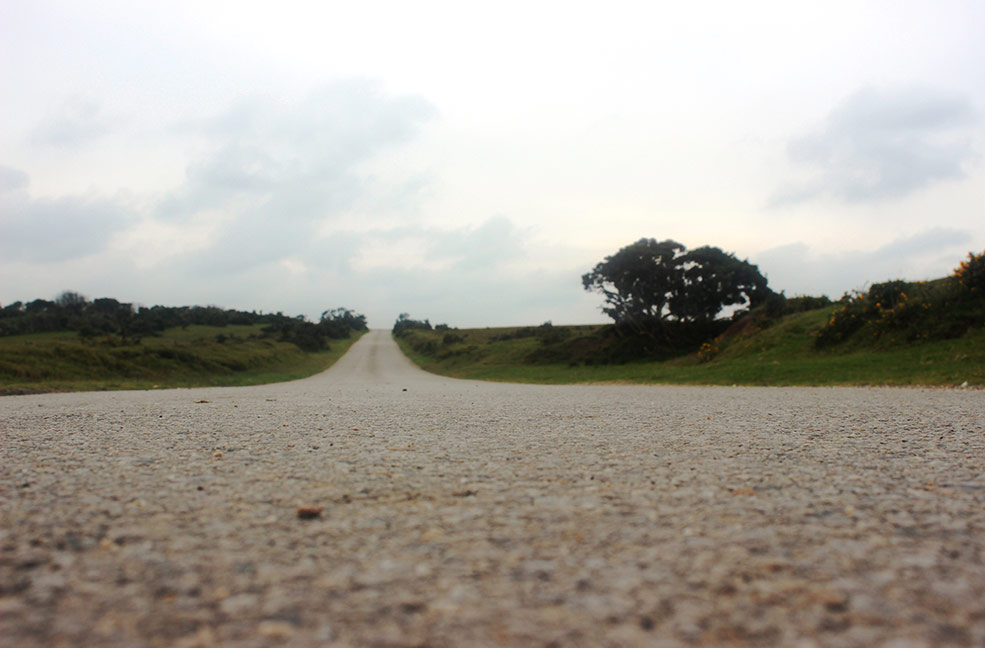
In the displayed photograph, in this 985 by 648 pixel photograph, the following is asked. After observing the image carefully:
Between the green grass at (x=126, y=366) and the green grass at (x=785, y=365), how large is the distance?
13.2 metres

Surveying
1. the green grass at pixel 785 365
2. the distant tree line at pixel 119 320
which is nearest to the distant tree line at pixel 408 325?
the distant tree line at pixel 119 320

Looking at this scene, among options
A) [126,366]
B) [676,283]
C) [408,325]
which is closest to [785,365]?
[676,283]

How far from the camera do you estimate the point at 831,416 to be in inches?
299

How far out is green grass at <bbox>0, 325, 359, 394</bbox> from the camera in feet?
70.2

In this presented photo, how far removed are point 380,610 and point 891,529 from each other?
2.48 metres

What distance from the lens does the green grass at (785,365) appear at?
54.7ft

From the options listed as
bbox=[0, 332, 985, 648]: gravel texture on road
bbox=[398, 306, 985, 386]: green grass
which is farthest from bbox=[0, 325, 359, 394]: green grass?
bbox=[0, 332, 985, 648]: gravel texture on road

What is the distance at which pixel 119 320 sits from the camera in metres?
53.1

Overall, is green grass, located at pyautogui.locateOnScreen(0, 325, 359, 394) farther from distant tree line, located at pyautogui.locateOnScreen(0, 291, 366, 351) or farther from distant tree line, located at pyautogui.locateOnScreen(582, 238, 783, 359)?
distant tree line, located at pyautogui.locateOnScreen(582, 238, 783, 359)

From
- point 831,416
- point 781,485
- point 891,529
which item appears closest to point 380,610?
point 891,529

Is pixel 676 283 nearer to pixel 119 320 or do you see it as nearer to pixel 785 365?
pixel 785 365

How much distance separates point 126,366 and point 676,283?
1275 inches

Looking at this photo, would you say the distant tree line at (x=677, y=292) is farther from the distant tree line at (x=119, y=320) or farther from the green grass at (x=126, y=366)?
the distant tree line at (x=119, y=320)

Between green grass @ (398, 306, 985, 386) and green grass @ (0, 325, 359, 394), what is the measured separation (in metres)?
13.2
